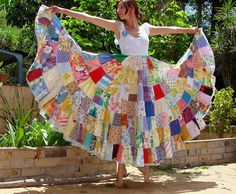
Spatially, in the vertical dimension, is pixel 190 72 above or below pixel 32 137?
above

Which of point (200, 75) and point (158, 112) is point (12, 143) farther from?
point (200, 75)

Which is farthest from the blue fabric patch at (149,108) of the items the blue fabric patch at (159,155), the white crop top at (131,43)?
the white crop top at (131,43)

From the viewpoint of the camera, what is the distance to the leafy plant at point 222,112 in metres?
7.54

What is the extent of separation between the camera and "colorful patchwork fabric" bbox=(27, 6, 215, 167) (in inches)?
156

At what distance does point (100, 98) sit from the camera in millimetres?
4070

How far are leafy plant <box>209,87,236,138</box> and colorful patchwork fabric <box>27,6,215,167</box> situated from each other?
3.56 m

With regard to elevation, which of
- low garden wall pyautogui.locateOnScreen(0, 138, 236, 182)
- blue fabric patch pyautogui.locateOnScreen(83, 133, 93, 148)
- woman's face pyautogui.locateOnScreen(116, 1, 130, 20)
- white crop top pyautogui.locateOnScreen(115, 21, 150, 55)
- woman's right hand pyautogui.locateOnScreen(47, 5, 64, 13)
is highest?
woman's face pyautogui.locateOnScreen(116, 1, 130, 20)

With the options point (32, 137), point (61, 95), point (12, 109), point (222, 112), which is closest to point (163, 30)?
point (61, 95)

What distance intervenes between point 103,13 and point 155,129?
2.18 meters

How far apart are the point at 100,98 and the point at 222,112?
408 cm

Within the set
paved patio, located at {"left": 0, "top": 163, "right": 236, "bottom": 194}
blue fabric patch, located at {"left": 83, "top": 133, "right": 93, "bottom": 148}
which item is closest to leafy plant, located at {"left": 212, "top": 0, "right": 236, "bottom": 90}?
paved patio, located at {"left": 0, "top": 163, "right": 236, "bottom": 194}

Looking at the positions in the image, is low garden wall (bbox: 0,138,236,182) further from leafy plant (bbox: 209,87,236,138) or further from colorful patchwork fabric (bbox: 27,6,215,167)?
leafy plant (bbox: 209,87,236,138)

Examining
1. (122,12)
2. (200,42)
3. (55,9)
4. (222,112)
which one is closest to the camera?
(55,9)

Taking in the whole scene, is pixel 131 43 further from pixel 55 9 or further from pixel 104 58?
pixel 55 9
